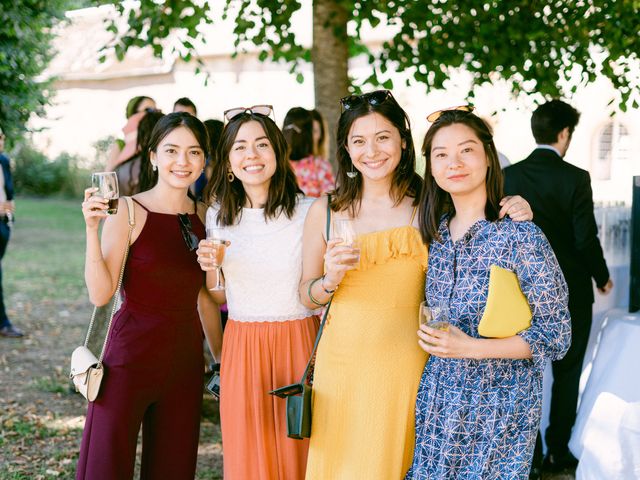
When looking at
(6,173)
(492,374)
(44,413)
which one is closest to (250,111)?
(492,374)

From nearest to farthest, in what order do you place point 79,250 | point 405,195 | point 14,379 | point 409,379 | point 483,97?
point 409,379
point 405,195
point 14,379
point 79,250
point 483,97

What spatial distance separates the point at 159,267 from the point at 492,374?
4.80 ft

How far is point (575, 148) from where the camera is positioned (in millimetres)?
13938

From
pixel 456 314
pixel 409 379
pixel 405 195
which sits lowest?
pixel 409 379

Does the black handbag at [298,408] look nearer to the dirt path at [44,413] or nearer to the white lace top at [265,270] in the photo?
the white lace top at [265,270]

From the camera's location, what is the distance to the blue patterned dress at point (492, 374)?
2.47 metres

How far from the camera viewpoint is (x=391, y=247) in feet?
9.36

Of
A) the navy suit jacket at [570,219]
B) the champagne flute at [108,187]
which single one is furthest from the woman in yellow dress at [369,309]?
the navy suit jacket at [570,219]

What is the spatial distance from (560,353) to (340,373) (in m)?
0.85

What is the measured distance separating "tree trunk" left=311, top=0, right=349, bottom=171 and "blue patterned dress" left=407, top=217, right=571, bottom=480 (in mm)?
3317

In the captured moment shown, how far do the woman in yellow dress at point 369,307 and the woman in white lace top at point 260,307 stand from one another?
176 millimetres

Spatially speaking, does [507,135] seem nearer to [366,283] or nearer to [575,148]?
[575,148]

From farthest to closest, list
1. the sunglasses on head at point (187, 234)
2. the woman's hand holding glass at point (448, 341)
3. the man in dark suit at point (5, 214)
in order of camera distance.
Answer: the man in dark suit at point (5, 214) < the sunglasses on head at point (187, 234) < the woman's hand holding glass at point (448, 341)

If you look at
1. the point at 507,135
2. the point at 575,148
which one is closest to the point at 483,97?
the point at 507,135
